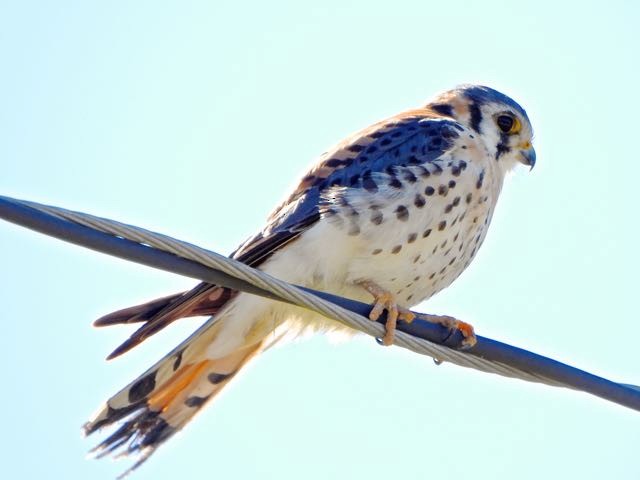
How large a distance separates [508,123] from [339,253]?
1694 mm

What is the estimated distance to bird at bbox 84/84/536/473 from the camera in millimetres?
5039

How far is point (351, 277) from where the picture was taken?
5.12m

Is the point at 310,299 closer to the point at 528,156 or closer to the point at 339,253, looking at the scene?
the point at 339,253

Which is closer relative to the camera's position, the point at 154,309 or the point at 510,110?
the point at 154,309

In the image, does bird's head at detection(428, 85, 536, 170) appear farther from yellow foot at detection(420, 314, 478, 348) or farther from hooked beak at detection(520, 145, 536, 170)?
yellow foot at detection(420, 314, 478, 348)

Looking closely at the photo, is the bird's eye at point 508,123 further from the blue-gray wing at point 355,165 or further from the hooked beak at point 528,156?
the blue-gray wing at point 355,165

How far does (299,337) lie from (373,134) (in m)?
0.98

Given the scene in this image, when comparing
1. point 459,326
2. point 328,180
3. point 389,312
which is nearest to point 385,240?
point 328,180

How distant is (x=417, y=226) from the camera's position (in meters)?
5.10

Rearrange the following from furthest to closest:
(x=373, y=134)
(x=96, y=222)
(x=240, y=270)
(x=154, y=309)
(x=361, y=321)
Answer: (x=373, y=134), (x=154, y=309), (x=361, y=321), (x=240, y=270), (x=96, y=222)

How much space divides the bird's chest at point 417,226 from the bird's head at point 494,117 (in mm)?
710

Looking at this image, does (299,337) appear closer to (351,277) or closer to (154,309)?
(351,277)

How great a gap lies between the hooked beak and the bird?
56cm

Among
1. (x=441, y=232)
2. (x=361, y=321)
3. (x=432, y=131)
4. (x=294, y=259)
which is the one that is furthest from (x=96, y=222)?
(x=432, y=131)
